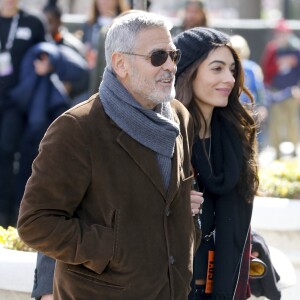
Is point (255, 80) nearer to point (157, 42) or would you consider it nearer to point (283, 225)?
point (283, 225)

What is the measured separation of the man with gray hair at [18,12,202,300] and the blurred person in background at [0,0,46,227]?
4953 mm

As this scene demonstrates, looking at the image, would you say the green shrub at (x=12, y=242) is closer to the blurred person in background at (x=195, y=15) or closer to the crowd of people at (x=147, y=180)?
the crowd of people at (x=147, y=180)

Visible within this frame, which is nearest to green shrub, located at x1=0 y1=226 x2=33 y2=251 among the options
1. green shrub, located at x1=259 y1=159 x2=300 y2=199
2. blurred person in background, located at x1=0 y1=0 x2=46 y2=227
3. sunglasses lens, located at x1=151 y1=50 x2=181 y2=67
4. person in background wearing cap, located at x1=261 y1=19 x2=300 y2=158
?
sunglasses lens, located at x1=151 y1=50 x2=181 y2=67

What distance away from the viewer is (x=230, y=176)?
443 centimetres

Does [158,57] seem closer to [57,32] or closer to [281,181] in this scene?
[281,181]

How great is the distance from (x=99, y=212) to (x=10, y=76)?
17.7ft

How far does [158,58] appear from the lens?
3.66m

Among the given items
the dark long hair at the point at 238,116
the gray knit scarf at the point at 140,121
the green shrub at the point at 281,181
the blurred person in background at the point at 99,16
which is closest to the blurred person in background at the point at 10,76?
the blurred person in background at the point at 99,16

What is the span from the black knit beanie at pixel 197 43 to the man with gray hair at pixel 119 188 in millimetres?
760

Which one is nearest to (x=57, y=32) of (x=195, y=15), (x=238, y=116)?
(x=195, y=15)

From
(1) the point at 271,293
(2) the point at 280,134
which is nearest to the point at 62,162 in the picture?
(1) the point at 271,293

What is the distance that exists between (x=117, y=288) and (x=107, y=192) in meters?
0.32

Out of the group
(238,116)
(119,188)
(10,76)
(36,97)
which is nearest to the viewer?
(119,188)

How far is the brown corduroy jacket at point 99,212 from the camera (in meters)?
3.50
